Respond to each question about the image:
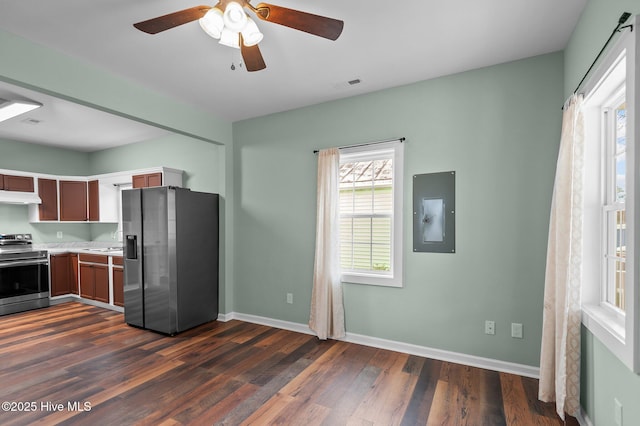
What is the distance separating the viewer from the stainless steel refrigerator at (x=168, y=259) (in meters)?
3.71

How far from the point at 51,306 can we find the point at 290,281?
13.7 ft

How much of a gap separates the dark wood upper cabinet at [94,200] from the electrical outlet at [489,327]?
6335mm

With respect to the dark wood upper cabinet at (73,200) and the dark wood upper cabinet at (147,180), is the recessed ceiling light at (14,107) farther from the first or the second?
the dark wood upper cabinet at (73,200)

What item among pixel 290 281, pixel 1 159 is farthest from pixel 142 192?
pixel 1 159

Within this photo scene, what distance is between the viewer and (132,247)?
401 cm

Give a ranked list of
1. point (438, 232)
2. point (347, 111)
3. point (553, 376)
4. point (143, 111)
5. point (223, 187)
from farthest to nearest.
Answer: point (223, 187) < point (347, 111) < point (143, 111) < point (438, 232) < point (553, 376)

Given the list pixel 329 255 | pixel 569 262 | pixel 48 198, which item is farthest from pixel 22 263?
pixel 569 262

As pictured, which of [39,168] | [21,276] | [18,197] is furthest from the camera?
[39,168]

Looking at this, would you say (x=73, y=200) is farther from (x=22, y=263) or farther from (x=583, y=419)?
(x=583, y=419)

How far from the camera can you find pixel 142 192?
153 inches

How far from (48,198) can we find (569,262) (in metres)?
7.18

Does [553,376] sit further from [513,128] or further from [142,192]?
[142,192]

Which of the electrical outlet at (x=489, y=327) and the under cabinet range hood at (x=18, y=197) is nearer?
the electrical outlet at (x=489, y=327)

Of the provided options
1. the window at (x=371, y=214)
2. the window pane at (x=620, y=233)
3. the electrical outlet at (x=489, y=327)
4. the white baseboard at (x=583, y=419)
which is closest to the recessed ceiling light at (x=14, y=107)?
the window at (x=371, y=214)
